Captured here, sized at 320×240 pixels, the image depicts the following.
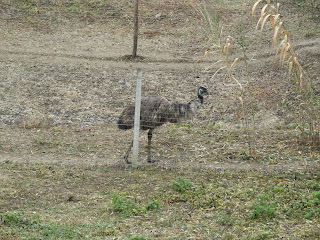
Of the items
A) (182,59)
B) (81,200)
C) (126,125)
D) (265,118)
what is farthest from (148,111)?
(182,59)

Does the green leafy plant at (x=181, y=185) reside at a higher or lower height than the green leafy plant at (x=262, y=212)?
higher

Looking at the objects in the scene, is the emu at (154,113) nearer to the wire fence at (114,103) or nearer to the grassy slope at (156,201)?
the wire fence at (114,103)

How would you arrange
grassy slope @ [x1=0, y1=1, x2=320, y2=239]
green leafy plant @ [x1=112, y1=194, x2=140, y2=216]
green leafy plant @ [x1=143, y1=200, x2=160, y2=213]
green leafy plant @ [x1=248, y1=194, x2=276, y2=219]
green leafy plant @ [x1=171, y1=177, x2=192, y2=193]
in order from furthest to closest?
green leafy plant @ [x1=171, y1=177, x2=192, y2=193] < green leafy plant @ [x1=143, y1=200, x2=160, y2=213] < green leafy plant @ [x1=112, y1=194, x2=140, y2=216] < green leafy plant @ [x1=248, y1=194, x2=276, y2=219] < grassy slope @ [x1=0, y1=1, x2=320, y2=239]

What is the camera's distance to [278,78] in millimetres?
13781

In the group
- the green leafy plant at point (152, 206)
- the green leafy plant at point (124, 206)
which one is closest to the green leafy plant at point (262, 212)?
the green leafy plant at point (152, 206)

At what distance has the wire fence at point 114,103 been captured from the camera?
853 cm

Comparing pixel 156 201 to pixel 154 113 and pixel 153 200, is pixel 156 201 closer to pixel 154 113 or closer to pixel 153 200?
pixel 153 200

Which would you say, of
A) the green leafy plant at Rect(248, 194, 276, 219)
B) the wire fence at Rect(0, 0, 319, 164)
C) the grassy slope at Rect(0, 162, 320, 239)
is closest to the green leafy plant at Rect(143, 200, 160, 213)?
the grassy slope at Rect(0, 162, 320, 239)

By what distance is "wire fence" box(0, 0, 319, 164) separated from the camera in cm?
853

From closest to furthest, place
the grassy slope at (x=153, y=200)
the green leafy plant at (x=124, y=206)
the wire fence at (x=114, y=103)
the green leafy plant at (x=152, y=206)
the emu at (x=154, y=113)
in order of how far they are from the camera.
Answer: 1. the grassy slope at (x=153, y=200)
2. the green leafy plant at (x=124, y=206)
3. the green leafy plant at (x=152, y=206)
4. the emu at (x=154, y=113)
5. the wire fence at (x=114, y=103)

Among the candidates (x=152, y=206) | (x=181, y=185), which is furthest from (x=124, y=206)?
(x=181, y=185)

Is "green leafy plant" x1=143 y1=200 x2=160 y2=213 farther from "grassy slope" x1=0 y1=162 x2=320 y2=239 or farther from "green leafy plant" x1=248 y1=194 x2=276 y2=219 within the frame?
"green leafy plant" x1=248 y1=194 x2=276 y2=219

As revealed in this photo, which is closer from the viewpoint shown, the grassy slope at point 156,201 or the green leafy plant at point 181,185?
the grassy slope at point 156,201

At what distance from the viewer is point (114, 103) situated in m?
12.5
